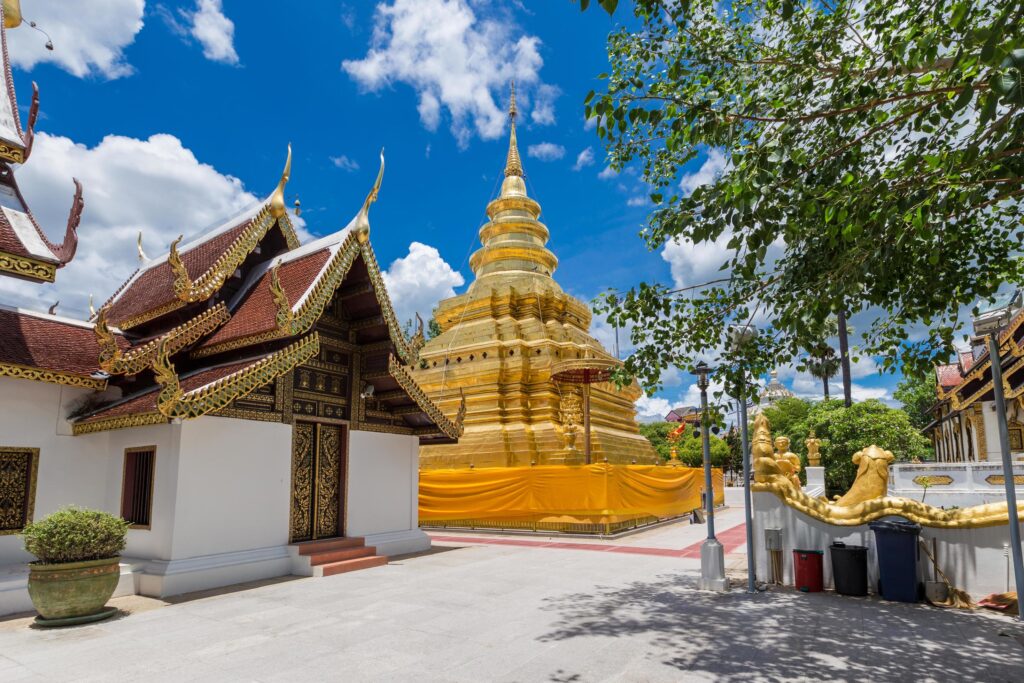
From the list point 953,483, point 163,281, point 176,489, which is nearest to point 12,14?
point 163,281

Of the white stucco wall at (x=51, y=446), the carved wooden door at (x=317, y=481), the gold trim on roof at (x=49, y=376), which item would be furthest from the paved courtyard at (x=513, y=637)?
the gold trim on roof at (x=49, y=376)

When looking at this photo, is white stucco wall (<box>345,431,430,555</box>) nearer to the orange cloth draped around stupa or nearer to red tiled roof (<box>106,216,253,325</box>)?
red tiled roof (<box>106,216,253,325</box>)

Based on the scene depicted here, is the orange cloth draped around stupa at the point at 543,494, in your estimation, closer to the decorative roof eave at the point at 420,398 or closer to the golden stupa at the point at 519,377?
the golden stupa at the point at 519,377

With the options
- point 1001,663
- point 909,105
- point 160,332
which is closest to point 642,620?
point 1001,663

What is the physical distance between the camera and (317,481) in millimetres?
10859

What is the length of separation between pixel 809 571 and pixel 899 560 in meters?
1.07

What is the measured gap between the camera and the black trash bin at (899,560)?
25.8 ft

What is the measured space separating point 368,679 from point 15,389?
24.4ft

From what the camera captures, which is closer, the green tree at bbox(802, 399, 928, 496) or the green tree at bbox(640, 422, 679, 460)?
the green tree at bbox(802, 399, 928, 496)

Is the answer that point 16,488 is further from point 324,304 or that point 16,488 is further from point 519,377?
point 519,377

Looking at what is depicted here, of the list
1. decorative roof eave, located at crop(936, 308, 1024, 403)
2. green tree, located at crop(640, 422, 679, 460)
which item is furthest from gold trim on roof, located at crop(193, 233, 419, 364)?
green tree, located at crop(640, 422, 679, 460)

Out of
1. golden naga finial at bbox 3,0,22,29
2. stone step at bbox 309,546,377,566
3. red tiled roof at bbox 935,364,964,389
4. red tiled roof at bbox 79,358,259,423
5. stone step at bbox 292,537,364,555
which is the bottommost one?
stone step at bbox 309,546,377,566

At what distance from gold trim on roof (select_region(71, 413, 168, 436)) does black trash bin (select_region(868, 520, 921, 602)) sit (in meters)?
9.30

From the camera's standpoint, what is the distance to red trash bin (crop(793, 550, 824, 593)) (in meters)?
8.49
